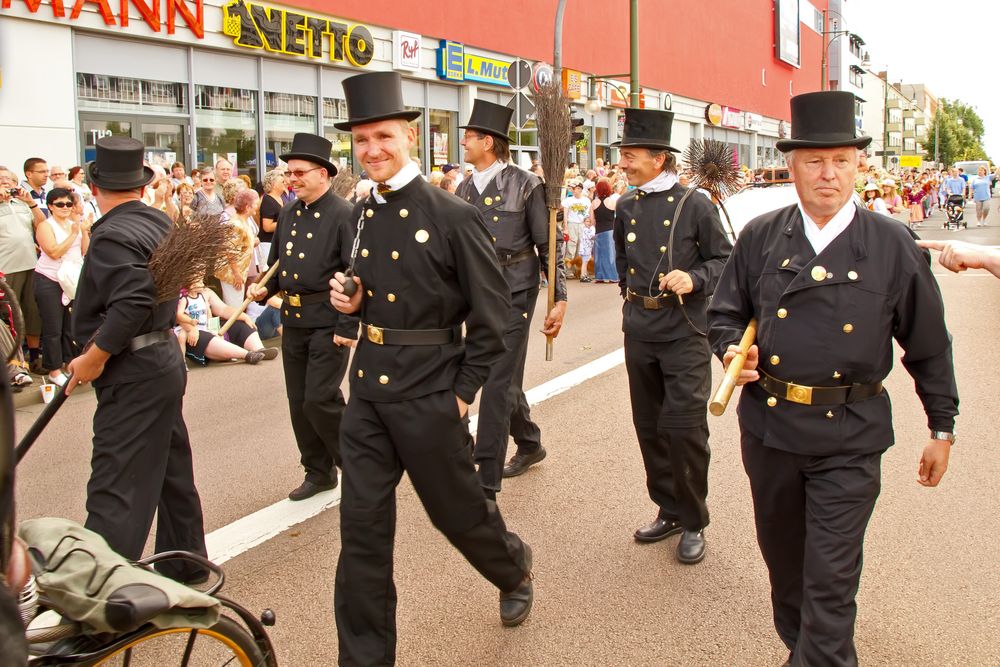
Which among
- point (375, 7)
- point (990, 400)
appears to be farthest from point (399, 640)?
point (375, 7)

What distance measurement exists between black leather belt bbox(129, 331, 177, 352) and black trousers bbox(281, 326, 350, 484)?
1.44 m

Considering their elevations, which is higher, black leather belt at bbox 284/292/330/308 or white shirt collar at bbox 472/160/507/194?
white shirt collar at bbox 472/160/507/194

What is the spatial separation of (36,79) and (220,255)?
11.4 meters

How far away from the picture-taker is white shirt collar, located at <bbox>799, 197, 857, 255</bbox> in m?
3.52

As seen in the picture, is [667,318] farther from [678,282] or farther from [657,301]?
[678,282]

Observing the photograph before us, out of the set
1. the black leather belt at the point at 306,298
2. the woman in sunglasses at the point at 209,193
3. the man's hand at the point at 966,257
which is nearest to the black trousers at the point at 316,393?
the black leather belt at the point at 306,298

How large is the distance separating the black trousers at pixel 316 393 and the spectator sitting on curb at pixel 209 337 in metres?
4.42

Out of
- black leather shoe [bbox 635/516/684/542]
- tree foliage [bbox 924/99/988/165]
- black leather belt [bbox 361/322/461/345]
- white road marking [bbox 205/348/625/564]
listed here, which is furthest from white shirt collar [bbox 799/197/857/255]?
tree foliage [bbox 924/99/988/165]

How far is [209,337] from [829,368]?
829 cm

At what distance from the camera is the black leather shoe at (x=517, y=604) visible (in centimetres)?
439

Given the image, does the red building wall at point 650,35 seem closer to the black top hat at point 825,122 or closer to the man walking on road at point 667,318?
the man walking on road at point 667,318

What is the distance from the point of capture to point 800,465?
351 centimetres

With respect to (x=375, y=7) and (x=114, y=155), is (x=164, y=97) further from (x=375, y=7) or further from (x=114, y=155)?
(x=114, y=155)

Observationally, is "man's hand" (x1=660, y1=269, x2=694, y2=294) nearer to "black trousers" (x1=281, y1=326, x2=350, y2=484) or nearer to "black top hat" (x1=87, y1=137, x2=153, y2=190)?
"black trousers" (x1=281, y1=326, x2=350, y2=484)
